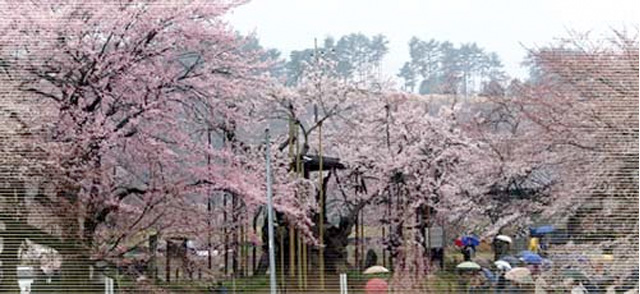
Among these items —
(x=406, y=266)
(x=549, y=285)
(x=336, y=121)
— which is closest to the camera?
(x=549, y=285)

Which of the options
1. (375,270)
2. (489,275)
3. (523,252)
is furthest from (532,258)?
(375,270)

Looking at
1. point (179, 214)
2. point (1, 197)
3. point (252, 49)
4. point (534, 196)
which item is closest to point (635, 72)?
point (534, 196)

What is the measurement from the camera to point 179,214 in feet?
8.55

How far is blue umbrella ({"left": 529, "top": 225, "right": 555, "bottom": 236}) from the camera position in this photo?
2624 mm

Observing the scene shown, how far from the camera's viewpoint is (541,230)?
104 inches

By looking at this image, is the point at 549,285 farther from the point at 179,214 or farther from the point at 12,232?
the point at 12,232

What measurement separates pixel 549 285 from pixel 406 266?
1.60ft

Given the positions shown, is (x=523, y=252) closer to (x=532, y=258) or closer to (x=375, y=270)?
(x=532, y=258)

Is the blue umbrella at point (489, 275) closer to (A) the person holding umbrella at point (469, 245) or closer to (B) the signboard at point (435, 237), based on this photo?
(A) the person holding umbrella at point (469, 245)

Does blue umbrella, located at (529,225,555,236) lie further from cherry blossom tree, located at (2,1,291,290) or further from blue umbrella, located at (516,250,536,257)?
cherry blossom tree, located at (2,1,291,290)

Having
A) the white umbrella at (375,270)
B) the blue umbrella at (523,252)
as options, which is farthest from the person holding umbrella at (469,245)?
the white umbrella at (375,270)

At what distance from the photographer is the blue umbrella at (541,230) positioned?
2624mm

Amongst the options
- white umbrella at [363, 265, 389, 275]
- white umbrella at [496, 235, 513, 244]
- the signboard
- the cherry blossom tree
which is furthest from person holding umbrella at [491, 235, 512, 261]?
the cherry blossom tree

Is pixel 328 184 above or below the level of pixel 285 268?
above
